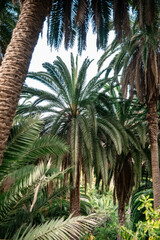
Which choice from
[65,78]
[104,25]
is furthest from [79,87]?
[104,25]

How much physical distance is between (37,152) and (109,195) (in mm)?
20720

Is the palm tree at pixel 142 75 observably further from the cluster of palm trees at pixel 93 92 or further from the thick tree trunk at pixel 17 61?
the thick tree trunk at pixel 17 61

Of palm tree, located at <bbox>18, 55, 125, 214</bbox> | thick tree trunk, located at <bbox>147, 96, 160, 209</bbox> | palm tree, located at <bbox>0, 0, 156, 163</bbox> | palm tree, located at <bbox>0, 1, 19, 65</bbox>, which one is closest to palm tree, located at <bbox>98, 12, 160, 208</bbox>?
thick tree trunk, located at <bbox>147, 96, 160, 209</bbox>

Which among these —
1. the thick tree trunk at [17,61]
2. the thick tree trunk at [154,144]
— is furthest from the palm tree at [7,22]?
the thick tree trunk at [154,144]

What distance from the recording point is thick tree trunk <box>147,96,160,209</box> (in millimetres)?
7797

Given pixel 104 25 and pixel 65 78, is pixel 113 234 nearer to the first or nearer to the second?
pixel 65 78

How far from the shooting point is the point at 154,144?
8445mm

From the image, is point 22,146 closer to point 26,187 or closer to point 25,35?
point 26,187

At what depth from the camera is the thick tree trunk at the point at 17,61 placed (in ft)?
11.7

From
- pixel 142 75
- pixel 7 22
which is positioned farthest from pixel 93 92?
pixel 7 22

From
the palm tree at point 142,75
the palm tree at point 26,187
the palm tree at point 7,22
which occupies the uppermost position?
the palm tree at point 7,22

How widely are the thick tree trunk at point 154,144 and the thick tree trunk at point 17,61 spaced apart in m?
6.09

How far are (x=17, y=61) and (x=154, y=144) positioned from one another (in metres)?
6.44

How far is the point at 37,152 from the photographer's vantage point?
4.96 meters
